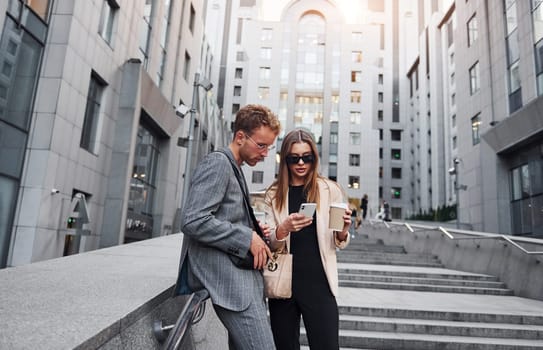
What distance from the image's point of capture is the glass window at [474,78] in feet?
77.5

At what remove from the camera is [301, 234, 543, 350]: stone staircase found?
5.45 meters

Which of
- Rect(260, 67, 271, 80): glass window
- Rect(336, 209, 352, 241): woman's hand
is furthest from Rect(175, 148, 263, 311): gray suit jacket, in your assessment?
Rect(260, 67, 271, 80): glass window

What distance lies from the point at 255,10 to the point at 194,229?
5780cm

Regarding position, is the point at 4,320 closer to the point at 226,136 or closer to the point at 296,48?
the point at 226,136

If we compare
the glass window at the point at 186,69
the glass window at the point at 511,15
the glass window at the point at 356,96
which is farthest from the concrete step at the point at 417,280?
the glass window at the point at 356,96

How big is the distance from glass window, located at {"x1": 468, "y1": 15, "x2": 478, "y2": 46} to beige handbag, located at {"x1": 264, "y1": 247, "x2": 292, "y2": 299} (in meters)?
26.7

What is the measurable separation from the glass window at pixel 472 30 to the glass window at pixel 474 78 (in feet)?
5.87

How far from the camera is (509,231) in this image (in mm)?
19172

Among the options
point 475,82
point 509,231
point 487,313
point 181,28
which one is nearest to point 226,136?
point 181,28

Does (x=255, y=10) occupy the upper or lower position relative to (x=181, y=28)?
upper

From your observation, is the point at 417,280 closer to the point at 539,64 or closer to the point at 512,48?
the point at 539,64

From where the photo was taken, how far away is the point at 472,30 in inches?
975

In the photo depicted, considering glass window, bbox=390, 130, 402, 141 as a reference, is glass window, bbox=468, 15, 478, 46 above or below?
below

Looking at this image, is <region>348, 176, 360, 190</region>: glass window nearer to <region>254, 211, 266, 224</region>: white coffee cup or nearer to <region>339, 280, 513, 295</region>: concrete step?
<region>339, 280, 513, 295</region>: concrete step
